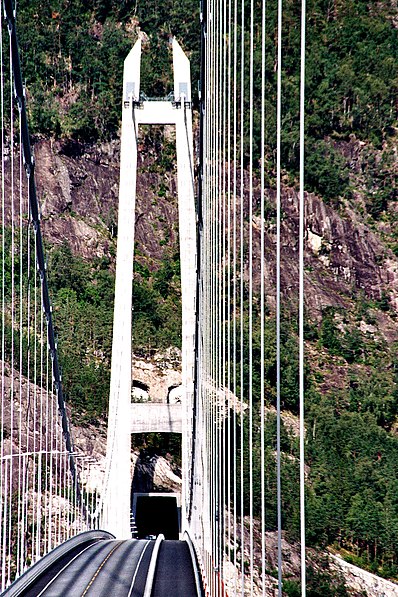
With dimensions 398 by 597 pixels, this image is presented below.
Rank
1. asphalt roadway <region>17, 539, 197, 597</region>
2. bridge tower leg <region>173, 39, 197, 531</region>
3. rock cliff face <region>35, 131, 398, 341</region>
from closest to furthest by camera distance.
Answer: asphalt roadway <region>17, 539, 197, 597</region> → bridge tower leg <region>173, 39, 197, 531</region> → rock cliff face <region>35, 131, 398, 341</region>

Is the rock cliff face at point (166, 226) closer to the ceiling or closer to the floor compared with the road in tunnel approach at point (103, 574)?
closer to the ceiling

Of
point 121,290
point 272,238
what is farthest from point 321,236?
point 121,290

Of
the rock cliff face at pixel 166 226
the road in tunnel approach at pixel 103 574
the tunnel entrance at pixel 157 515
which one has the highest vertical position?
the rock cliff face at pixel 166 226

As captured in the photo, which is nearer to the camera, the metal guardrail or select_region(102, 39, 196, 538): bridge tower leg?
the metal guardrail

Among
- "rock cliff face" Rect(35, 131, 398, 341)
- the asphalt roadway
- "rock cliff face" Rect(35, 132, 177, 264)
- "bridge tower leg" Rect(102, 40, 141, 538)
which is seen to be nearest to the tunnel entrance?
"bridge tower leg" Rect(102, 40, 141, 538)

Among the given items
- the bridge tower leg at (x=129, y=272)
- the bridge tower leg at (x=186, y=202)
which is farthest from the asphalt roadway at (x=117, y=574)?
the bridge tower leg at (x=186, y=202)

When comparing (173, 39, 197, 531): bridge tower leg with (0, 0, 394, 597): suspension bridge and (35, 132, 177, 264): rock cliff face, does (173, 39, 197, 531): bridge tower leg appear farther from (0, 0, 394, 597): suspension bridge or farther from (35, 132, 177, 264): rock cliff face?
(35, 132, 177, 264): rock cliff face

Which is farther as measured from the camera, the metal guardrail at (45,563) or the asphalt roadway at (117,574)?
the asphalt roadway at (117,574)

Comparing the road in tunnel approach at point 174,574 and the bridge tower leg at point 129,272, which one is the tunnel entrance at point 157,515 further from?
the road in tunnel approach at point 174,574

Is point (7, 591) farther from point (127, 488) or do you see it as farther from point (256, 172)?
point (256, 172)
